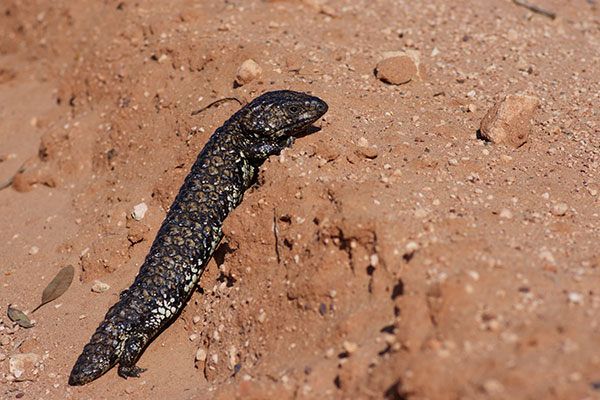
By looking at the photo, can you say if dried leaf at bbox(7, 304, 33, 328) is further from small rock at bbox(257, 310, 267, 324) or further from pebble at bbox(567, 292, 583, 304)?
pebble at bbox(567, 292, 583, 304)

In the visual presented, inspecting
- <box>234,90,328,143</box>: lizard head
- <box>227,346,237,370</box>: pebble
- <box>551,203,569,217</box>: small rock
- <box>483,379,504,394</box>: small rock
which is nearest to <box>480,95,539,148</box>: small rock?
<box>551,203,569,217</box>: small rock

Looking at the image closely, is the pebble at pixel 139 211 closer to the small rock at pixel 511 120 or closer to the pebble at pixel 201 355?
the pebble at pixel 201 355

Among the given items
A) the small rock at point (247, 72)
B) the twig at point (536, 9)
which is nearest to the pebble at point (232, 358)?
the small rock at point (247, 72)

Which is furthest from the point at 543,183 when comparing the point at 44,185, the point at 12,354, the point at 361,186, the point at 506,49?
the point at 44,185

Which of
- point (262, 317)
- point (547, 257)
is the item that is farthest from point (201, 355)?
point (547, 257)

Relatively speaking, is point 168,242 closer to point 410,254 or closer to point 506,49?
point 410,254
